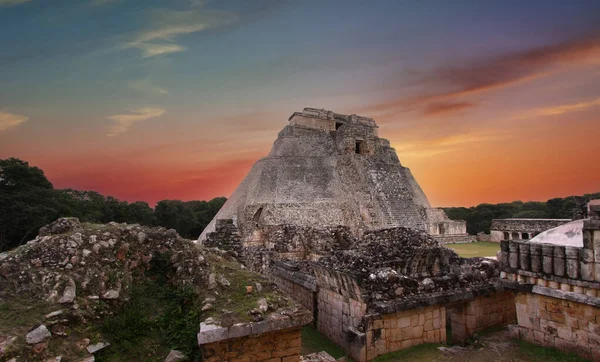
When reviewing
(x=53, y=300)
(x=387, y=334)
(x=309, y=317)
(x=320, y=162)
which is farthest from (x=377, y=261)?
A: (x=320, y=162)

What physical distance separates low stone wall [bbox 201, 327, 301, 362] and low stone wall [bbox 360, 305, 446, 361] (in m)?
2.12

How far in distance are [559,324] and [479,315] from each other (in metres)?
1.43

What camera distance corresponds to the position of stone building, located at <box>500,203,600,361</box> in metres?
4.77

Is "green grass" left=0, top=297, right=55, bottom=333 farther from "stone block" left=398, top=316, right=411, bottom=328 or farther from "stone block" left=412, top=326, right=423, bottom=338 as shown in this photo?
"stone block" left=412, top=326, right=423, bottom=338

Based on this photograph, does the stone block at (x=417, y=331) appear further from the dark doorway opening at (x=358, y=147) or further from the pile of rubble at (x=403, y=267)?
the dark doorway opening at (x=358, y=147)

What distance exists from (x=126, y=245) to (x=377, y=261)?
431 centimetres

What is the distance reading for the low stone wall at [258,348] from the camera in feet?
10.7

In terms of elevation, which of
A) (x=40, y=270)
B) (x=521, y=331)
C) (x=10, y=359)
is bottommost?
(x=521, y=331)

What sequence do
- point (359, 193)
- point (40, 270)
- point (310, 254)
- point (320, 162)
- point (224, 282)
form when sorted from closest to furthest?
point (40, 270), point (224, 282), point (310, 254), point (359, 193), point (320, 162)

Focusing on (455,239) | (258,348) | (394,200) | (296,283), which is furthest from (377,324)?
(455,239)

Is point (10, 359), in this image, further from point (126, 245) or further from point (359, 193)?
point (359, 193)

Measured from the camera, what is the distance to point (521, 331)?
5758 millimetres

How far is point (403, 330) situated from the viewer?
5613 mm

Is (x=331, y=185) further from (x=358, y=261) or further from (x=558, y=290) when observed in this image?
(x=558, y=290)
